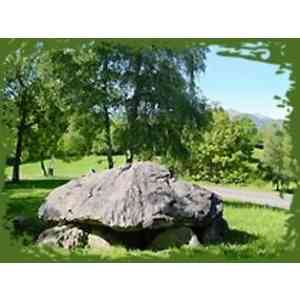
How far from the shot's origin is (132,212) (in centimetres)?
373

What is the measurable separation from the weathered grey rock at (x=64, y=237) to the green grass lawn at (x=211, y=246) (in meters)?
0.04

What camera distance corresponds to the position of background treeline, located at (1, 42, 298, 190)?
380 centimetres

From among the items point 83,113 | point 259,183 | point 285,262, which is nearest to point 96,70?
point 83,113

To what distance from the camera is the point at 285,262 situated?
146 inches

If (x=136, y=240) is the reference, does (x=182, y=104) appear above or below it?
above

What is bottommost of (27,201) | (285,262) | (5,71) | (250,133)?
(285,262)

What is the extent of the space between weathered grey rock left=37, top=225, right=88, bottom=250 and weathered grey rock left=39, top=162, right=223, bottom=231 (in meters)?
0.05

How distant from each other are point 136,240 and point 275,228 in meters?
0.73

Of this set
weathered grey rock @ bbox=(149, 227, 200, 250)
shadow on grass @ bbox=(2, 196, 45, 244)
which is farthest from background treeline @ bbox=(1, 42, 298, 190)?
weathered grey rock @ bbox=(149, 227, 200, 250)

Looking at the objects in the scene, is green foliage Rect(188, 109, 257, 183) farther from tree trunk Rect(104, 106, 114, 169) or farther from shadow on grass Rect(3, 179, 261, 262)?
tree trunk Rect(104, 106, 114, 169)

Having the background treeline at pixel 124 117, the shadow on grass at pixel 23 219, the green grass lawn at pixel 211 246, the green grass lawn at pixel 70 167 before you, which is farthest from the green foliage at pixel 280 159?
the shadow on grass at pixel 23 219

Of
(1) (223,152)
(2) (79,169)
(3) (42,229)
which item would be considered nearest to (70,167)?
(2) (79,169)

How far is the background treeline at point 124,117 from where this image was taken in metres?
3.80

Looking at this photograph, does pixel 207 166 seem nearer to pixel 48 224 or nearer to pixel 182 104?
pixel 182 104
